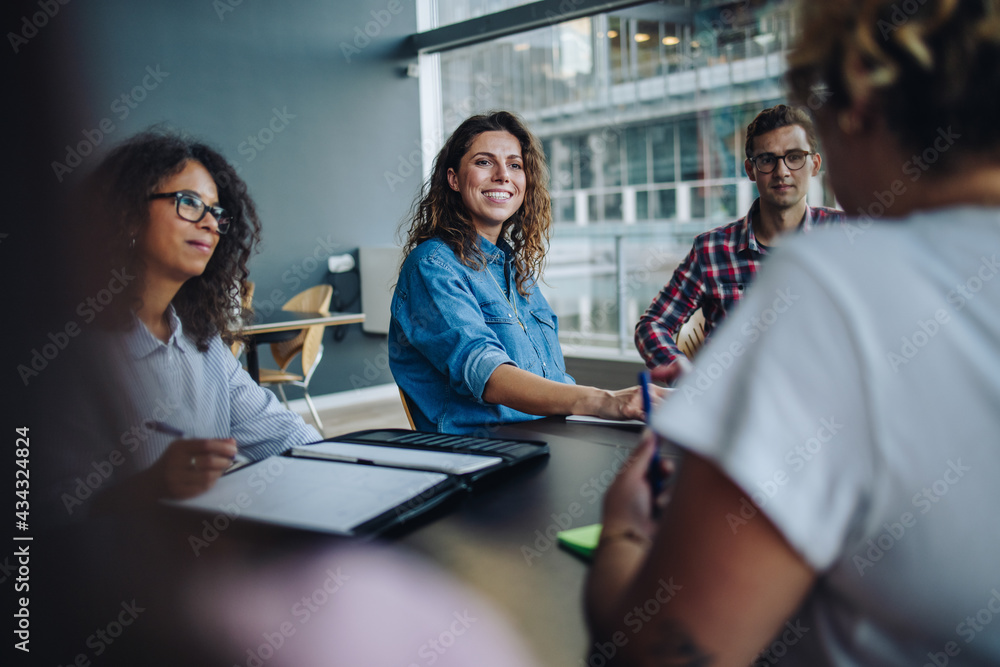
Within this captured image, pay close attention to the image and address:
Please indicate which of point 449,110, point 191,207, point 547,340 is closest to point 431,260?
point 547,340

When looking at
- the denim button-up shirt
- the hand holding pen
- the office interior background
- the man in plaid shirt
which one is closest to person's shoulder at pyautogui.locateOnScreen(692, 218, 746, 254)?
the man in plaid shirt

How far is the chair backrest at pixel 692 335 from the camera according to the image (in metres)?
2.52

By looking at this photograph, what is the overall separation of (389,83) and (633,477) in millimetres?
5687

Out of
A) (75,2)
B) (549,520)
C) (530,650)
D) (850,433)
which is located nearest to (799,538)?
(850,433)

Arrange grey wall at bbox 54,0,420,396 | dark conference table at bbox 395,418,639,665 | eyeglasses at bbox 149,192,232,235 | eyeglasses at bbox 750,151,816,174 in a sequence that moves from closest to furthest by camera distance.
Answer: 1. dark conference table at bbox 395,418,639,665
2. eyeglasses at bbox 149,192,232,235
3. eyeglasses at bbox 750,151,816,174
4. grey wall at bbox 54,0,420,396

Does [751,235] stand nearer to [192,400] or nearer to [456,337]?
[456,337]

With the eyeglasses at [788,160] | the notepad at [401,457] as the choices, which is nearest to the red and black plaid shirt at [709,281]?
the eyeglasses at [788,160]

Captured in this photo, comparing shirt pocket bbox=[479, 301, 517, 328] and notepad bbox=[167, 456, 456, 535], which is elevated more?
shirt pocket bbox=[479, 301, 517, 328]

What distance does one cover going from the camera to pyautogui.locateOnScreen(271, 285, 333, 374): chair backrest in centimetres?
432

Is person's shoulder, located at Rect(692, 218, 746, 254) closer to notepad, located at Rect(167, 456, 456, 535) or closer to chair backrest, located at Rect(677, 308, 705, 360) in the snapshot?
chair backrest, located at Rect(677, 308, 705, 360)

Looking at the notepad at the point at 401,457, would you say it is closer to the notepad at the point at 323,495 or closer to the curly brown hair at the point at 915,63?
the notepad at the point at 323,495

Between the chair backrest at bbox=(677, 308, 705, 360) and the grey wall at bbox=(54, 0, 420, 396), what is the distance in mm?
3027

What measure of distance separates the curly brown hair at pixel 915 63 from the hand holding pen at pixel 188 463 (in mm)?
775

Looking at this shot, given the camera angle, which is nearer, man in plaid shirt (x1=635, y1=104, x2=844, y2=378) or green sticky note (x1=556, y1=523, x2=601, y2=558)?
green sticky note (x1=556, y1=523, x2=601, y2=558)
